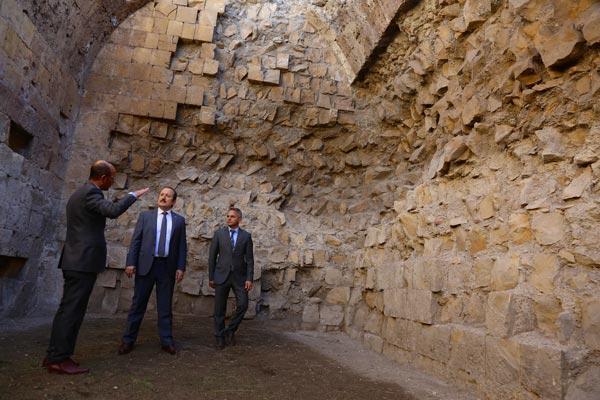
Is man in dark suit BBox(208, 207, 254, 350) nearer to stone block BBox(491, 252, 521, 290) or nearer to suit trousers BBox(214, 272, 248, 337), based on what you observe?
suit trousers BBox(214, 272, 248, 337)

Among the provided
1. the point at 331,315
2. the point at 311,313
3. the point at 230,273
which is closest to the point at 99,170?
the point at 230,273

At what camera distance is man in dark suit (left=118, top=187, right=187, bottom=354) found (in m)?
4.43

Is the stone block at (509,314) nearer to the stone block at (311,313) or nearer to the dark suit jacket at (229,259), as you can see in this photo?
the dark suit jacket at (229,259)

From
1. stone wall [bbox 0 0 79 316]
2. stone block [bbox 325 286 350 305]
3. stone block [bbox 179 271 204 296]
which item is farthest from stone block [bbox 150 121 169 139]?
stone block [bbox 325 286 350 305]

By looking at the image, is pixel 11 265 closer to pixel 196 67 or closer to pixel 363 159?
pixel 196 67

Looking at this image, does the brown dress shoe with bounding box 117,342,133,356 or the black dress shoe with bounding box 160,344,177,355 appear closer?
the brown dress shoe with bounding box 117,342,133,356

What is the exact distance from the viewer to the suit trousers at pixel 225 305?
5000mm

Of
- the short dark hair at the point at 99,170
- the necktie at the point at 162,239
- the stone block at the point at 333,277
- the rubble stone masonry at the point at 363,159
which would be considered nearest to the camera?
the rubble stone masonry at the point at 363,159

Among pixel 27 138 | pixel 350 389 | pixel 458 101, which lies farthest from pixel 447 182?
pixel 27 138

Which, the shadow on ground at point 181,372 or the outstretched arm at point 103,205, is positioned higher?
the outstretched arm at point 103,205

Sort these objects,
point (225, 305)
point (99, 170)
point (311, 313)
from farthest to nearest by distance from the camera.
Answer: point (311, 313) → point (225, 305) → point (99, 170)

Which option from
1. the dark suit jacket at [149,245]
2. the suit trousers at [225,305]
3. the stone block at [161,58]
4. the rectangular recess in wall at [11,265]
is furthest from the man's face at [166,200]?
the stone block at [161,58]

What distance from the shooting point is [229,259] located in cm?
516

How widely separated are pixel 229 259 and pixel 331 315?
2.21m
